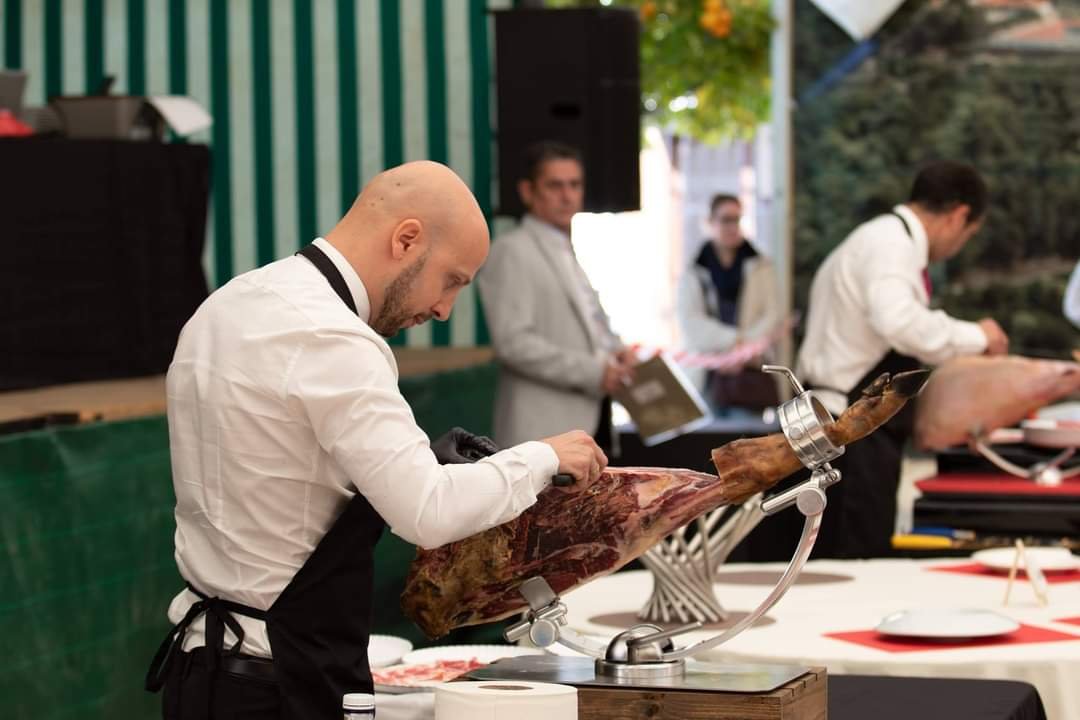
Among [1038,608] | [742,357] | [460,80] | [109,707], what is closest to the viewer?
[1038,608]

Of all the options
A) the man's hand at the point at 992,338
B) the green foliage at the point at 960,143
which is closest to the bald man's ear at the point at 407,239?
the man's hand at the point at 992,338

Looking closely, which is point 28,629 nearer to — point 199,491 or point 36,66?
point 199,491

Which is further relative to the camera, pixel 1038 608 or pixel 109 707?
pixel 109 707

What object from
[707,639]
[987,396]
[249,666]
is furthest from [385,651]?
[987,396]

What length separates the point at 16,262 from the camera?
14.1 feet

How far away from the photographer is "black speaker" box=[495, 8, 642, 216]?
5.84 metres

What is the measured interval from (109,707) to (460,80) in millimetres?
3673

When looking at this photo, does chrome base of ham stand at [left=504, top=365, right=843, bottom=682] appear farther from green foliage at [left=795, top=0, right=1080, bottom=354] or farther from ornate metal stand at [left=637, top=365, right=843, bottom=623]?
green foliage at [left=795, top=0, right=1080, bottom=354]

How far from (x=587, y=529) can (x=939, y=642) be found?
40.5 inches

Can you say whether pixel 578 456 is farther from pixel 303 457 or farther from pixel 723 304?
pixel 723 304

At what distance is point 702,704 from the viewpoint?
5.55 ft

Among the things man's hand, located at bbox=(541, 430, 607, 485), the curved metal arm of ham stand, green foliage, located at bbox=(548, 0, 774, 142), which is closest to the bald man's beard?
man's hand, located at bbox=(541, 430, 607, 485)

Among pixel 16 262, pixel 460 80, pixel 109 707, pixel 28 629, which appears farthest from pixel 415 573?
pixel 460 80

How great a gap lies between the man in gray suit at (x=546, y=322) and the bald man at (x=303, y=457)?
300 centimetres
